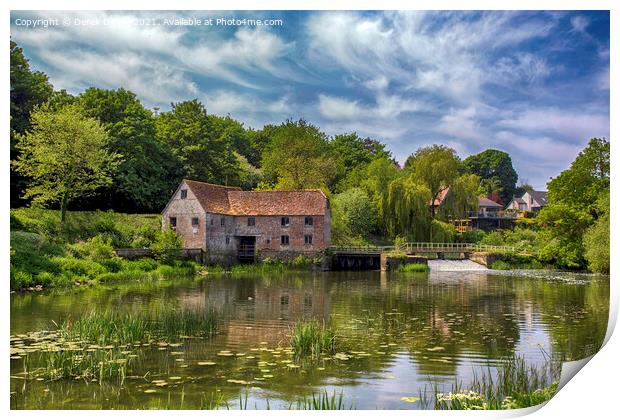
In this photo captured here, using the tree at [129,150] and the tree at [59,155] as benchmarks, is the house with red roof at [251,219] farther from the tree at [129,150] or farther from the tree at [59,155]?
the tree at [59,155]

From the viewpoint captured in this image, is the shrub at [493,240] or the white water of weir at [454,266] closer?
the white water of weir at [454,266]

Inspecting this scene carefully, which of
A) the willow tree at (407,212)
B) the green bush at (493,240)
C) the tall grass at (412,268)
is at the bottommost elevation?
the tall grass at (412,268)

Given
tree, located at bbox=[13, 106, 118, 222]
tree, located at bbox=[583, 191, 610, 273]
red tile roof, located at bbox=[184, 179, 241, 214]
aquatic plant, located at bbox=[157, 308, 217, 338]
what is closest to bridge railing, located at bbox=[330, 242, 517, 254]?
red tile roof, located at bbox=[184, 179, 241, 214]

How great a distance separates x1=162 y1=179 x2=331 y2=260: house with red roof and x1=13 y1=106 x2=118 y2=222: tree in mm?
6359

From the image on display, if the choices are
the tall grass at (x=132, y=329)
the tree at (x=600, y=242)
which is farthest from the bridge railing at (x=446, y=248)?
the tall grass at (x=132, y=329)

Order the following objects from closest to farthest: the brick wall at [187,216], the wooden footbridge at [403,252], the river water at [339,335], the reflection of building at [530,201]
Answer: the river water at [339,335], the brick wall at [187,216], the wooden footbridge at [403,252], the reflection of building at [530,201]

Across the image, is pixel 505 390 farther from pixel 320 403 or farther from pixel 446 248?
pixel 446 248

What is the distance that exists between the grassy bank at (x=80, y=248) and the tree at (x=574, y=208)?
2133cm

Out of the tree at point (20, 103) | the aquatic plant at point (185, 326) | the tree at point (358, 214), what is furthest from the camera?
the tree at point (358, 214)

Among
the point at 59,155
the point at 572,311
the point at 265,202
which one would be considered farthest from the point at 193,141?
the point at 572,311

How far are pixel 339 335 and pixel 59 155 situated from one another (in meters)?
23.7

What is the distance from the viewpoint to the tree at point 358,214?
48.6 meters
